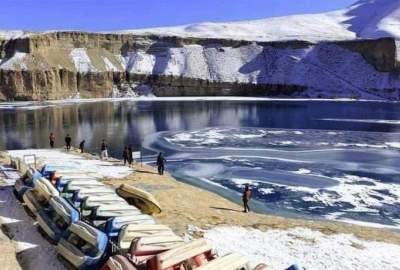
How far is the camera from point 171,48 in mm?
132750

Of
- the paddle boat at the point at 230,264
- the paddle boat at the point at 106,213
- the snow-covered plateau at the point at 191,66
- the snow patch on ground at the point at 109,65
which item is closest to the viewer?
the paddle boat at the point at 230,264

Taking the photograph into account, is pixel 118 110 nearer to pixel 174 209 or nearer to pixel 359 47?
pixel 174 209

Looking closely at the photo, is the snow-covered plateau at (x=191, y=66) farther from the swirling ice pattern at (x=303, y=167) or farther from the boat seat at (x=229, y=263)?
the boat seat at (x=229, y=263)

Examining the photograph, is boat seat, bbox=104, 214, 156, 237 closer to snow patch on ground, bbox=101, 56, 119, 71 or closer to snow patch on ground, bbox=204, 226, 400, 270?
snow patch on ground, bbox=204, 226, 400, 270

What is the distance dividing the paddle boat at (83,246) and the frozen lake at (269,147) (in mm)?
11583

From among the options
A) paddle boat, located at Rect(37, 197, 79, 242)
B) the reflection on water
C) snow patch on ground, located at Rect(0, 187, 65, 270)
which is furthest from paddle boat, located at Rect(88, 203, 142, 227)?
the reflection on water

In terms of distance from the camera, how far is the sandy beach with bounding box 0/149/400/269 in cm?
1819

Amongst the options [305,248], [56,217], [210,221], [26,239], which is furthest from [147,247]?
[210,221]

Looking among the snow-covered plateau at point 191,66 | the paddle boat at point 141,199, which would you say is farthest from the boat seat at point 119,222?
the snow-covered plateau at point 191,66

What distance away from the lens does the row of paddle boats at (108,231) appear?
12.8 meters

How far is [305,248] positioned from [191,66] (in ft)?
364

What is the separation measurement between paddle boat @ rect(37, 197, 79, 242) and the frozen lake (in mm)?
10711

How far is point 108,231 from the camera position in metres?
15.3

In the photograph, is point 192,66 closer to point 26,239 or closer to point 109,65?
point 109,65
